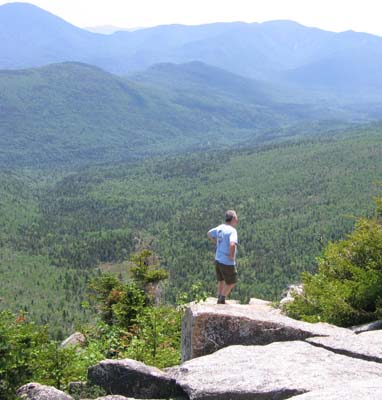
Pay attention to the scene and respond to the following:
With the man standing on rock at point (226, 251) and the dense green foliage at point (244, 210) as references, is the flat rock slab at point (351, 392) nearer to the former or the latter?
the man standing on rock at point (226, 251)

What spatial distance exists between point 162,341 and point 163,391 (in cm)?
489

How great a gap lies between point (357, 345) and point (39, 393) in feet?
23.6

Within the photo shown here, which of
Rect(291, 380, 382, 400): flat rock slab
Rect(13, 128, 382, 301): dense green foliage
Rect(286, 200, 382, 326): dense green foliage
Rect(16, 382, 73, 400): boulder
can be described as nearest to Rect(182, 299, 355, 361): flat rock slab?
Rect(286, 200, 382, 326): dense green foliage

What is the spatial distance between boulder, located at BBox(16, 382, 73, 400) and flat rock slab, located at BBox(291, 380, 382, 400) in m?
5.13

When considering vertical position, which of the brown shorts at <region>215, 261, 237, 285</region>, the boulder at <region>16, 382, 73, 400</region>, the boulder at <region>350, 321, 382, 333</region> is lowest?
the boulder at <region>16, 382, 73, 400</region>

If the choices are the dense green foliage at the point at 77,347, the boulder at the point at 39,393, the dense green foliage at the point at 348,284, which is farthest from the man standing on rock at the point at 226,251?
the boulder at the point at 39,393

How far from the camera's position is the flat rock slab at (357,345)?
38.4 feet

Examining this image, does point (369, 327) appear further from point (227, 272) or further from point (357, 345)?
point (227, 272)

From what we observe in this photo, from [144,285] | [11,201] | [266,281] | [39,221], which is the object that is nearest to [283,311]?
[144,285]

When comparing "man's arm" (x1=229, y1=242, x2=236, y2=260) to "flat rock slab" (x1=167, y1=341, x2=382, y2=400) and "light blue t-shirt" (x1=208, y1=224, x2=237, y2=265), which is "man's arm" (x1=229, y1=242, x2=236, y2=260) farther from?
"flat rock slab" (x1=167, y1=341, x2=382, y2=400)

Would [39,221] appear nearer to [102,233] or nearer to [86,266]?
[102,233]

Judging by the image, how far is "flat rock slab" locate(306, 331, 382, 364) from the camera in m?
11.7

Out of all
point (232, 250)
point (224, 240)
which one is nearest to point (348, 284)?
point (232, 250)

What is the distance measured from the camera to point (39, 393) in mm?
11594
